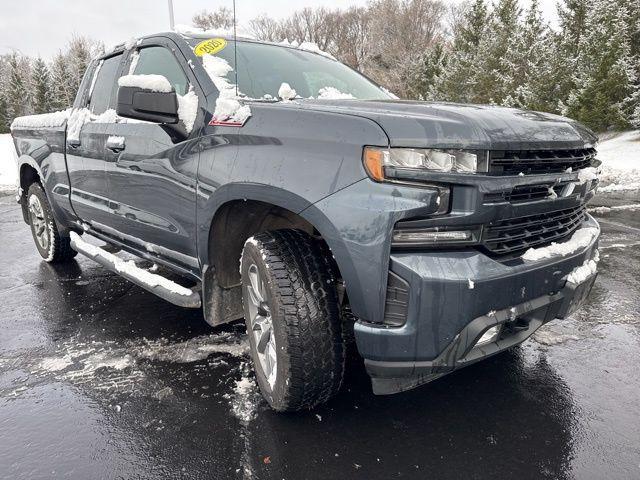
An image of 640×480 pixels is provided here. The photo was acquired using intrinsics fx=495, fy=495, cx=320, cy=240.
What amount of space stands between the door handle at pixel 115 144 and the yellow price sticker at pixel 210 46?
2.67 ft

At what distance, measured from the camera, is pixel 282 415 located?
2.45 m

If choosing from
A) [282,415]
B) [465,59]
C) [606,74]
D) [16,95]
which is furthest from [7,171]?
[16,95]

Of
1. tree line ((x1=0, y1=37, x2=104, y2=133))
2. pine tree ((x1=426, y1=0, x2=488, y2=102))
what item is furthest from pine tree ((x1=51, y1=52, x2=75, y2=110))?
pine tree ((x1=426, y1=0, x2=488, y2=102))

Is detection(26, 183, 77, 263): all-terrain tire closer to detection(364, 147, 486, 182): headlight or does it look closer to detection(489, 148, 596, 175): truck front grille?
detection(364, 147, 486, 182): headlight

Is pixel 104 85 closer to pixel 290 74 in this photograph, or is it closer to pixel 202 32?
pixel 202 32

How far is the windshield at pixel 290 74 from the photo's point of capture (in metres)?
2.91

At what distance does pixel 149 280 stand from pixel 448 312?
2.13 m

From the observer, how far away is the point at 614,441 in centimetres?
222

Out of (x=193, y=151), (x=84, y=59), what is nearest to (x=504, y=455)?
(x=193, y=151)

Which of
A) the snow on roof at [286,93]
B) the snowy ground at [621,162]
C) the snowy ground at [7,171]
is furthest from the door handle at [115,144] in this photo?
the snowy ground at [621,162]

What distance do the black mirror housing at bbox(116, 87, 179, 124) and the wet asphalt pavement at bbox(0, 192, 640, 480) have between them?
4.75 feet

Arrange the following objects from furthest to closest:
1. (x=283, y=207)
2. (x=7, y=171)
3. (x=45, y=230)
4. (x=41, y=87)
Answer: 1. (x=41, y=87)
2. (x=7, y=171)
3. (x=45, y=230)
4. (x=283, y=207)

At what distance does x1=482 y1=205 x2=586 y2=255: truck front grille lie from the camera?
76.7 inches

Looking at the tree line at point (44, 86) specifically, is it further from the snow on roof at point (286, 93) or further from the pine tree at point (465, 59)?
the snow on roof at point (286, 93)
